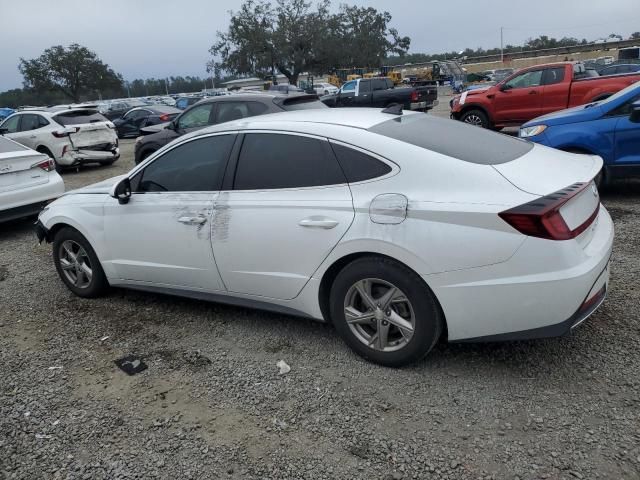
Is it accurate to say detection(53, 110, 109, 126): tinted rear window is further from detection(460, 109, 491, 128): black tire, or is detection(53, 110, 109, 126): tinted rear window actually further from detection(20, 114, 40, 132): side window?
detection(460, 109, 491, 128): black tire

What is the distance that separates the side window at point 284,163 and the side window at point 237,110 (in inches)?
195

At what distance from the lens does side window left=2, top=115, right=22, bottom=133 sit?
43.5ft

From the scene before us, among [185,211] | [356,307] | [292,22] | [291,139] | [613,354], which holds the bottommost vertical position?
[613,354]

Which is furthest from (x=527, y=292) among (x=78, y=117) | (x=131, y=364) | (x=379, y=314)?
(x=78, y=117)

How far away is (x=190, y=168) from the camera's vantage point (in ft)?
13.3

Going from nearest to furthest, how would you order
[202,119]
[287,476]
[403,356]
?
[287,476] < [403,356] < [202,119]

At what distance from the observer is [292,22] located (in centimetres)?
5472

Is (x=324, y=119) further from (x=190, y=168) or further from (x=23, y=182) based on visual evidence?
(x=23, y=182)

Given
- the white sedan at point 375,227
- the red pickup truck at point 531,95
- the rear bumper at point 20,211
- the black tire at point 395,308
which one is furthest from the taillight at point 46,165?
the red pickup truck at point 531,95

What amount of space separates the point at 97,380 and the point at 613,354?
3.32m

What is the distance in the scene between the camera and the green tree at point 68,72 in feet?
185

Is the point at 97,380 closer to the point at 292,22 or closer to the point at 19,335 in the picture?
the point at 19,335

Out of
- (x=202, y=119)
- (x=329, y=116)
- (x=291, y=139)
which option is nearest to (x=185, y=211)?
(x=291, y=139)

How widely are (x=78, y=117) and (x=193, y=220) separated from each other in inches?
432
